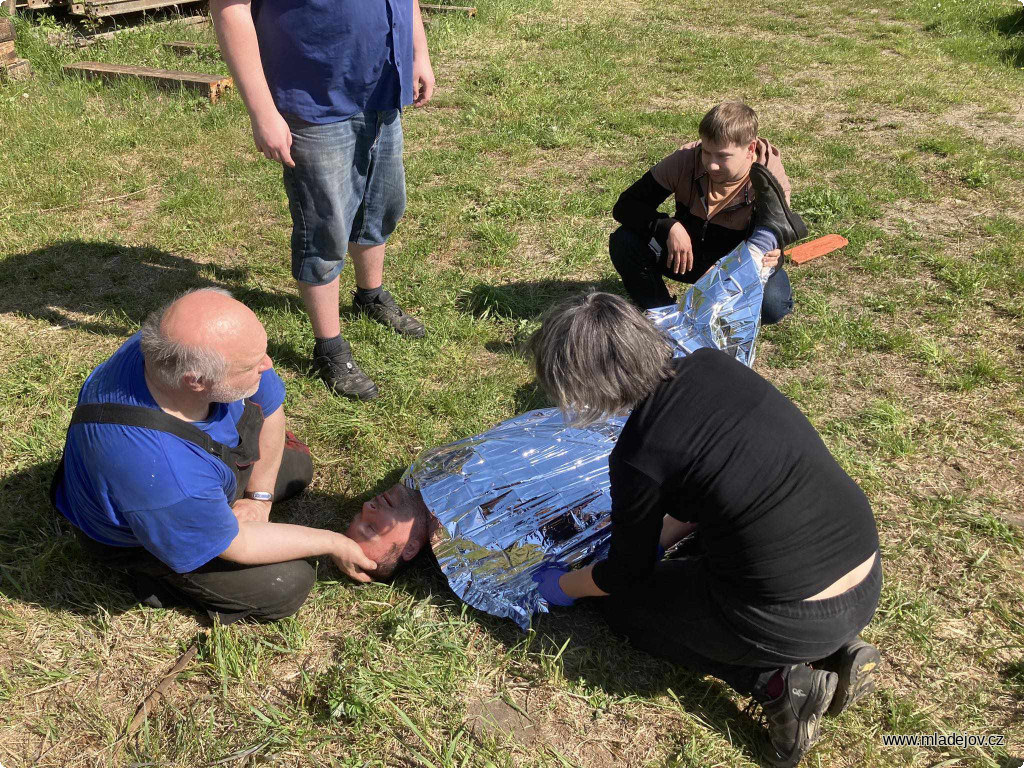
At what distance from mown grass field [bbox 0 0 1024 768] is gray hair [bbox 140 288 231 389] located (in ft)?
2.97

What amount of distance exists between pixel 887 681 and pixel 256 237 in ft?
13.0

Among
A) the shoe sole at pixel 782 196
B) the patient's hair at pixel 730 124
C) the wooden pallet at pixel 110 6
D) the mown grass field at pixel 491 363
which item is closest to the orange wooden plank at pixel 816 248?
the mown grass field at pixel 491 363

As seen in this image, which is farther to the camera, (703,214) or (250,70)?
(703,214)

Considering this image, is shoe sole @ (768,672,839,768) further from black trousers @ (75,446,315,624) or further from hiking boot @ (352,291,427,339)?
hiking boot @ (352,291,427,339)

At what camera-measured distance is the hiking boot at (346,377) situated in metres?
3.31

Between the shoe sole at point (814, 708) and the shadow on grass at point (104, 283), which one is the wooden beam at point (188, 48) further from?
the shoe sole at point (814, 708)

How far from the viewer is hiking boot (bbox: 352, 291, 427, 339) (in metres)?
3.71

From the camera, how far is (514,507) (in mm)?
2459

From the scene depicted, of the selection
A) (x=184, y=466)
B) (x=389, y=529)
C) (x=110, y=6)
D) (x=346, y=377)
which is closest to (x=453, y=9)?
(x=110, y=6)

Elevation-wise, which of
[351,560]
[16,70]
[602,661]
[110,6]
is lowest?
[602,661]

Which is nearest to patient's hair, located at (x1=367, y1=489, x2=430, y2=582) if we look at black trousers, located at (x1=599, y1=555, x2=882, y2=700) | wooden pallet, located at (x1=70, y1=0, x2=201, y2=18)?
black trousers, located at (x1=599, y1=555, x2=882, y2=700)

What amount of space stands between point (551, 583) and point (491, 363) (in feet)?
4.63

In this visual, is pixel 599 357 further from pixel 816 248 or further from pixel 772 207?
pixel 816 248

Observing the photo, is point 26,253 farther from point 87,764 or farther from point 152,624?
point 87,764
